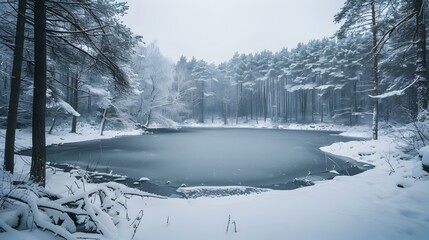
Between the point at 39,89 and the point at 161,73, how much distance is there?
103 feet

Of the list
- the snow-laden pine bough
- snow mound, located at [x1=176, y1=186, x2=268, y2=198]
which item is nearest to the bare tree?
the snow-laden pine bough

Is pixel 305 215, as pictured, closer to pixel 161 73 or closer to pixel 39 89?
pixel 39 89

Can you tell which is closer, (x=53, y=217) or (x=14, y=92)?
(x=53, y=217)

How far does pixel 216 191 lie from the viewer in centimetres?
784

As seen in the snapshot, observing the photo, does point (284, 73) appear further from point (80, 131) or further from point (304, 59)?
point (80, 131)

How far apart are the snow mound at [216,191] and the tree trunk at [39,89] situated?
13.4 ft

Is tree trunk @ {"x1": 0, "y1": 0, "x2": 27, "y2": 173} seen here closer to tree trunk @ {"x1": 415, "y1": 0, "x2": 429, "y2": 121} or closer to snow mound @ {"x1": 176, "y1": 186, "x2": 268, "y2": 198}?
snow mound @ {"x1": 176, "y1": 186, "x2": 268, "y2": 198}

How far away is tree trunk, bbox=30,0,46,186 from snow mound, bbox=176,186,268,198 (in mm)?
4074

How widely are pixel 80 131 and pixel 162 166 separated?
19.3 m

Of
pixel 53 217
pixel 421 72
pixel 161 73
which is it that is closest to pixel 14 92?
pixel 53 217

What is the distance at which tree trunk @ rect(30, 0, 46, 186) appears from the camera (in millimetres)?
5133

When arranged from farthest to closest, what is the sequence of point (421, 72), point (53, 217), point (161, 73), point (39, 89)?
point (161, 73), point (421, 72), point (39, 89), point (53, 217)

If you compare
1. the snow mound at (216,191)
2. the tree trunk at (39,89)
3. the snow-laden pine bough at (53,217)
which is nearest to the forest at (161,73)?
the tree trunk at (39,89)

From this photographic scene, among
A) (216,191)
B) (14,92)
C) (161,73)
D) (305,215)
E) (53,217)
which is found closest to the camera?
(53,217)
